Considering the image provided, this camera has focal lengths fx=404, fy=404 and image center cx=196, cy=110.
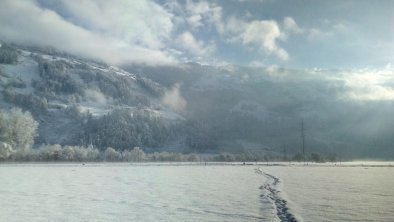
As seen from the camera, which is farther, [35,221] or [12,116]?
[12,116]

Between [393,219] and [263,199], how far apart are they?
39.3 ft

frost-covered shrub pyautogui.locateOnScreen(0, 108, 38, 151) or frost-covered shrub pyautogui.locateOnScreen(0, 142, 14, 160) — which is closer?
frost-covered shrub pyautogui.locateOnScreen(0, 142, 14, 160)

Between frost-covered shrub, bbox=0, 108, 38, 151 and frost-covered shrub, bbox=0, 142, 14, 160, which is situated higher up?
frost-covered shrub, bbox=0, 108, 38, 151

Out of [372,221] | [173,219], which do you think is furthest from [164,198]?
[372,221]

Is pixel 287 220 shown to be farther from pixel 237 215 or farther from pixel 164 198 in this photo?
pixel 164 198

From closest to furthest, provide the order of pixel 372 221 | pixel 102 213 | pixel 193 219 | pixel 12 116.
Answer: pixel 372 221
pixel 193 219
pixel 102 213
pixel 12 116

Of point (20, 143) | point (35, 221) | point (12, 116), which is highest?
point (12, 116)

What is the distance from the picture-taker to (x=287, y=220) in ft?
77.6

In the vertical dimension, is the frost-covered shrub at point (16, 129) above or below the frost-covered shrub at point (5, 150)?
above

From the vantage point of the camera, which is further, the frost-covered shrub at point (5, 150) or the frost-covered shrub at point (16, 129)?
the frost-covered shrub at point (16, 129)

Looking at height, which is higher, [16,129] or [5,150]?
[16,129]

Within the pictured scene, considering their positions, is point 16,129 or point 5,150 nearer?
point 5,150

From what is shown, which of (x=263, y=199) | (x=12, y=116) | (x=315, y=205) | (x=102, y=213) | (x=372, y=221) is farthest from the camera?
(x=12, y=116)

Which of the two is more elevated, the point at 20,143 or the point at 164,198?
the point at 20,143
